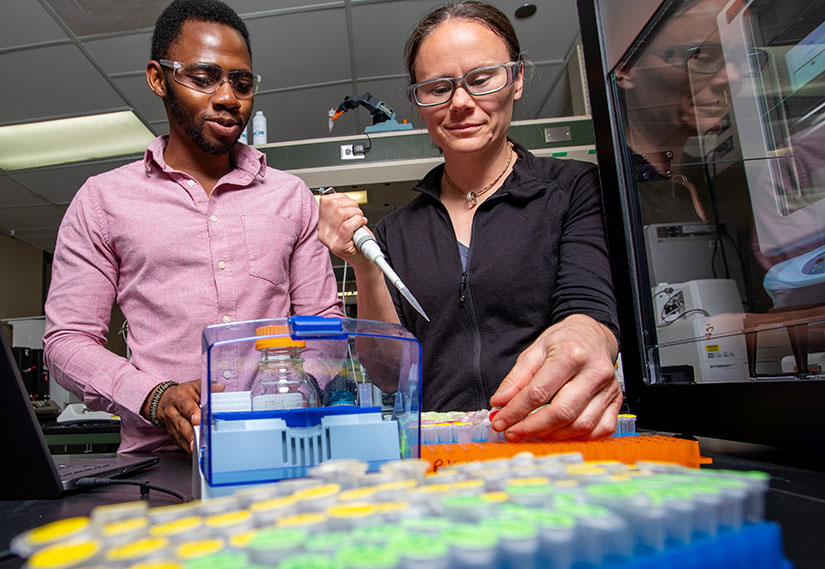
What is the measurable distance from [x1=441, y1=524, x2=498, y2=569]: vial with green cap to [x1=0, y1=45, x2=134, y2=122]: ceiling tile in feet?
12.0

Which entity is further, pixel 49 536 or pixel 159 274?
pixel 159 274

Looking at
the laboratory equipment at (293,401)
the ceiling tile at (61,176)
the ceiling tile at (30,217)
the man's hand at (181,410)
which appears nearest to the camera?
the laboratory equipment at (293,401)

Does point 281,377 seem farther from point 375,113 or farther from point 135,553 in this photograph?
point 375,113

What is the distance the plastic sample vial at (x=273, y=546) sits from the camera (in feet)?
0.70

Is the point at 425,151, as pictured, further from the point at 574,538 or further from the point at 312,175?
the point at 574,538

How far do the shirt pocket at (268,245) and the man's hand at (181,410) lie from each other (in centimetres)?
38

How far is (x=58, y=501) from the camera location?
0.60m

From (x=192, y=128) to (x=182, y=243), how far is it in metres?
0.27

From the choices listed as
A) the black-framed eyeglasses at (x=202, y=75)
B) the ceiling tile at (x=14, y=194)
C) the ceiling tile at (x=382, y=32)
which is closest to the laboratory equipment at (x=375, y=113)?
the ceiling tile at (x=382, y=32)

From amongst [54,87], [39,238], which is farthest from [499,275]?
[39,238]

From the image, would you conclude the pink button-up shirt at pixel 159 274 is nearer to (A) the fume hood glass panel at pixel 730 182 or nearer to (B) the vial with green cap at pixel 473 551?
(A) the fume hood glass panel at pixel 730 182

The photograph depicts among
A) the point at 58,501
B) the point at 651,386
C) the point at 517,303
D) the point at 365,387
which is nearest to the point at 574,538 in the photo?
the point at 365,387

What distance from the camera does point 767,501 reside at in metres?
0.43

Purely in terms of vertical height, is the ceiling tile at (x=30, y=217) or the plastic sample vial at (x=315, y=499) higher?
the ceiling tile at (x=30, y=217)
